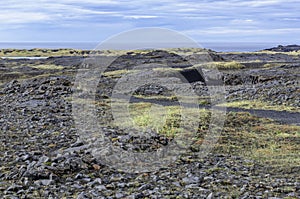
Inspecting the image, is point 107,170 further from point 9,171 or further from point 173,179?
point 9,171

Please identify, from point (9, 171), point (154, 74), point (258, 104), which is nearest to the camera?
point (9, 171)

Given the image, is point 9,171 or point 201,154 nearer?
point 9,171

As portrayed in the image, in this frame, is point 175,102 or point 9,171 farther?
point 175,102

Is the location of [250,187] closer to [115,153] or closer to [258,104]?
[115,153]

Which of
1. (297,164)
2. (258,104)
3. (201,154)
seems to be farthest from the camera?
(258,104)

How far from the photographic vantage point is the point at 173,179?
43.1ft

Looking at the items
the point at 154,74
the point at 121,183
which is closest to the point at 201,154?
the point at 121,183

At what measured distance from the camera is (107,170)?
45.7 feet

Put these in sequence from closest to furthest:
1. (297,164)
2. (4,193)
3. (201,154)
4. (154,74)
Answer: (4,193)
(297,164)
(201,154)
(154,74)

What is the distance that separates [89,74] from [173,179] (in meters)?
51.7

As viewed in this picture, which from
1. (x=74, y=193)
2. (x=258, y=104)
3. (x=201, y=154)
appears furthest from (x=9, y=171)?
(x=258, y=104)

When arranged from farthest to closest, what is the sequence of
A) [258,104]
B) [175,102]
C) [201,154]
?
[175,102] < [258,104] < [201,154]

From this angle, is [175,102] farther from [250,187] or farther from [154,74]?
[250,187]

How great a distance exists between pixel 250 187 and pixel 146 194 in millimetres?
3210
